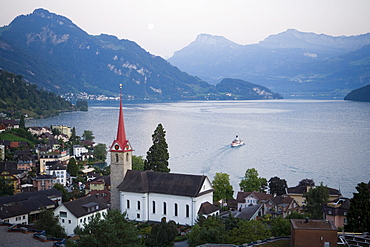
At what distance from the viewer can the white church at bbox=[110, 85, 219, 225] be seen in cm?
3095

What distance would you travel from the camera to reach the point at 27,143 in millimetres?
69875

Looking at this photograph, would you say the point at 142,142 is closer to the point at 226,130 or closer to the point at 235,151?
the point at 235,151

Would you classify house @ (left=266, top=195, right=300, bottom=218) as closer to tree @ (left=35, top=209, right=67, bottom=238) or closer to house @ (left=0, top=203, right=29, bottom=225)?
tree @ (left=35, top=209, right=67, bottom=238)

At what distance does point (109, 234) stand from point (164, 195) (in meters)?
14.9

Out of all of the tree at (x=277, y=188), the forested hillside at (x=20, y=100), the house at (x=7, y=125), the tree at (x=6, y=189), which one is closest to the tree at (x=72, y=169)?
the tree at (x=6, y=189)

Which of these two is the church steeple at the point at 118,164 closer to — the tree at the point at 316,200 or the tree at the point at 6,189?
the tree at the point at 6,189

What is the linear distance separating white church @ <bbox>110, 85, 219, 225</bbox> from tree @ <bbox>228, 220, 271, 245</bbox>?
8.17 metres

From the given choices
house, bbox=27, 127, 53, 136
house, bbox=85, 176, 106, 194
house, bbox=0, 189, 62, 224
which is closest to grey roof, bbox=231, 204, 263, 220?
house, bbox=0, 189, 62, 224

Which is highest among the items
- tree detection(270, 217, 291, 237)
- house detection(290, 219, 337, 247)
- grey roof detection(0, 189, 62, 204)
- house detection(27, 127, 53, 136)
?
house detection(290, 219, 337, 247)

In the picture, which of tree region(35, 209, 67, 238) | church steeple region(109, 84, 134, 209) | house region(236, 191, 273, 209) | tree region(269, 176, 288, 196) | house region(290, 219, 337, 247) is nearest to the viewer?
house region(290, 219, 337, 247)

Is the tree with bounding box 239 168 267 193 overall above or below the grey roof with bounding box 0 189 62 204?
below

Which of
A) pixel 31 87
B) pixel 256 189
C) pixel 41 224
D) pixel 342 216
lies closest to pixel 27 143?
pixel 256 189

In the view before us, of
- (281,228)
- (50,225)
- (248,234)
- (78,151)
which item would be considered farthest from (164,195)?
(78,151)

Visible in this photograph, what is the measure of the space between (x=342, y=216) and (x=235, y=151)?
44006 millimetres
